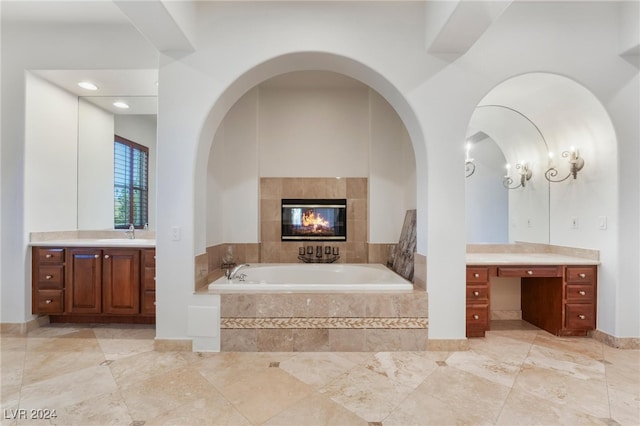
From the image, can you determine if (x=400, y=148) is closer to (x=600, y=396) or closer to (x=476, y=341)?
(x=476, y=341)

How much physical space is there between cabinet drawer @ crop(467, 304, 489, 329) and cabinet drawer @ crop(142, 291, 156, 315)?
10.6ft

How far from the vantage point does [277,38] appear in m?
2.75

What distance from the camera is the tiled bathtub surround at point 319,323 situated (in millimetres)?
2689

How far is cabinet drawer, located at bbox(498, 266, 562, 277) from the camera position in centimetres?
298

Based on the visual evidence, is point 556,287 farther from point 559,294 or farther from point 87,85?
point 87,85

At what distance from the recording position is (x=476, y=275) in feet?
9.68

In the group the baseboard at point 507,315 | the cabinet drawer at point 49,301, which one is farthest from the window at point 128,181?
the baseboard at point 507,315

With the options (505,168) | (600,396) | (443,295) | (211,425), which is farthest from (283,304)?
(505,168)

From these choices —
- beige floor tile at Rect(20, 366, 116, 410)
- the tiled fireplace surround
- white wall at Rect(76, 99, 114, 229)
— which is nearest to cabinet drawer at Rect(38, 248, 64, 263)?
white wall at Rect(76, 99, 114, 229)

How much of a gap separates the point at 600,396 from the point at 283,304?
7.79 feet

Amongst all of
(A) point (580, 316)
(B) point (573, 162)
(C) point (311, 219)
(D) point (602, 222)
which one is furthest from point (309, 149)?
(A) point (580, 316)

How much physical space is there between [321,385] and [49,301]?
3096 millimetres

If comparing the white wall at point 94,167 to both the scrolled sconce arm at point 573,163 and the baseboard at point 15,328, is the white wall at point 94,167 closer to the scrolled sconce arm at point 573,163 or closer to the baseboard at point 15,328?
the baseboard at point 15,328

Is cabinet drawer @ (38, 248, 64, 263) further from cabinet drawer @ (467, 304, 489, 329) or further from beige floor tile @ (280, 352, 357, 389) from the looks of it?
cabinet drawer @ (467, 304, 489, 329)
